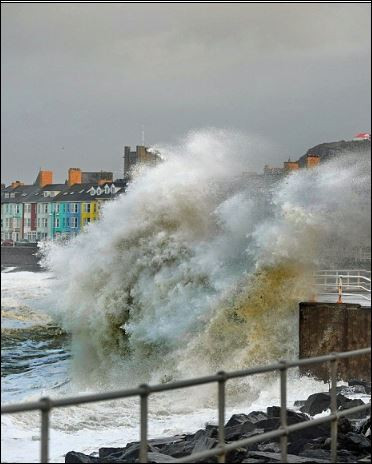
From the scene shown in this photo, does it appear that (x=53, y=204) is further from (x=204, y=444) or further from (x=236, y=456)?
(x=204, y=444)

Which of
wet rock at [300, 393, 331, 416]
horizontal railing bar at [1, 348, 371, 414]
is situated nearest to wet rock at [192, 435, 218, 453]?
wet rock at [300, 393, 331, 416]

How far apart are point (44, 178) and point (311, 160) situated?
2654 mm

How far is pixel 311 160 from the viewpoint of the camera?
9.64 metres

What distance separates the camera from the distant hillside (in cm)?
799

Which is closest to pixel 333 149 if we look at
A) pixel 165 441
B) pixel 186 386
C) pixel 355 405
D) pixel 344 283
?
pixel 344 283

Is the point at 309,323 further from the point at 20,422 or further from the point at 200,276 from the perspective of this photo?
the point at 20,422

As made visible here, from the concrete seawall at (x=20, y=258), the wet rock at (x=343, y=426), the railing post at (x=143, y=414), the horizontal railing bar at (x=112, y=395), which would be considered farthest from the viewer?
the wet rock at (x=343, y=426)

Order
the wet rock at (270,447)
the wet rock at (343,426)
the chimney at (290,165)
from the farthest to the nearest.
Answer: the chimney at (290,165)
the wet rock at (343,426)
the wet rock at (270,447)

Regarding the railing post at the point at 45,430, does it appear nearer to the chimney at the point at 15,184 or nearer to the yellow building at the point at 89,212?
the chimney at the point at 15,184

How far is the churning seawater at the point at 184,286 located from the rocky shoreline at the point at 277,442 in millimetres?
610

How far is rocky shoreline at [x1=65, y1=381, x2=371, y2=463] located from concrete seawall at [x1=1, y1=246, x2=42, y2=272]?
125 centimetres

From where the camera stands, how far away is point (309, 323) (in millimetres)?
9664

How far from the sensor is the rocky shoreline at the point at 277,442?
7262 millimetres

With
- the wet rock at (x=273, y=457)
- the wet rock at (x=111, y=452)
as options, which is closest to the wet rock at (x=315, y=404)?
the wet rock at (x=111, y=452)
